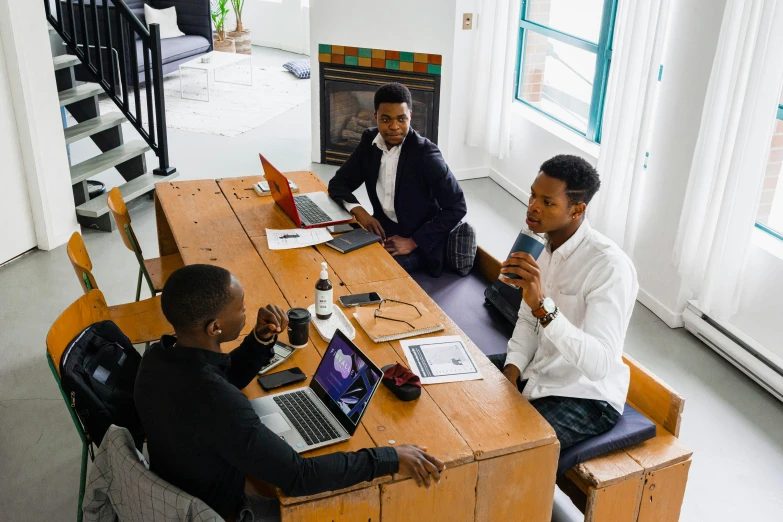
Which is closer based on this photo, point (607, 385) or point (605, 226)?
point (607, 385)

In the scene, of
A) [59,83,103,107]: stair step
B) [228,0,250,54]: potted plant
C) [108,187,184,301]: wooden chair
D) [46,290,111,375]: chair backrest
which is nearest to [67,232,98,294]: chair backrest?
[46,290,111,375]: chair backrest

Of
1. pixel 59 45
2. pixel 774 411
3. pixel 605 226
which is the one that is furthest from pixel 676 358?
pixel 59 45

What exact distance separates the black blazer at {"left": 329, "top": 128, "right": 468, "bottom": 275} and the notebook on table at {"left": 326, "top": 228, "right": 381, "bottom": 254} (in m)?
0.35

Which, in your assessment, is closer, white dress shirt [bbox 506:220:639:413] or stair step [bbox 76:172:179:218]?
white dress shirt [bbox 506:220:639:413]

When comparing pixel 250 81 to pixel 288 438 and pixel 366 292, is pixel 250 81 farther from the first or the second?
pixel 288 438

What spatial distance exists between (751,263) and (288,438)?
2745mm

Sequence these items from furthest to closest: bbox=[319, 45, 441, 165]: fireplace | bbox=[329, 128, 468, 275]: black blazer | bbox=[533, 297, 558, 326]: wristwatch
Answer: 1. bbox=[319, 45, 441, 165]: fireplace
2. bbox=[329, 128, 468, 275]: black blazer
3. bbox=[533, 297, 558, 326]: wristwatch

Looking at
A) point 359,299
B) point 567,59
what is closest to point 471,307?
point 359,299

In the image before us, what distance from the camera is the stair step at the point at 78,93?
552cm

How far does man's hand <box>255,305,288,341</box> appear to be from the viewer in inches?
92.4

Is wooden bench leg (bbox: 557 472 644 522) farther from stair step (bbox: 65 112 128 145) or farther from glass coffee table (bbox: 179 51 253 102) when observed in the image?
glass coffee table (bbox: 179 51 253 102)

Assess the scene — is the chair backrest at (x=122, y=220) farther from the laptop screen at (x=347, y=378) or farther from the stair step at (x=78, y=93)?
the stair step at (x=78, y=93)

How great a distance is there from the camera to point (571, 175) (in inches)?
99.7

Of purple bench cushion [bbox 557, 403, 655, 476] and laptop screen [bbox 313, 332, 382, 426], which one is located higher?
laptop screen [bbox 313, 332, 382, 426]
